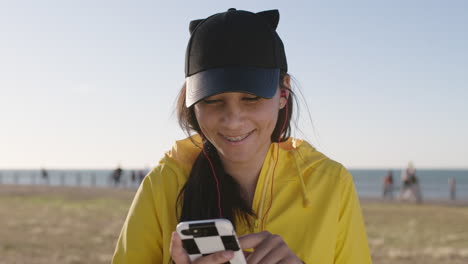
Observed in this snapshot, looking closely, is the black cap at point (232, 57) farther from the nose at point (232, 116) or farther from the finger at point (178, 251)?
the finger at point (178, 251)

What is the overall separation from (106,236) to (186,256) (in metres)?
10.9

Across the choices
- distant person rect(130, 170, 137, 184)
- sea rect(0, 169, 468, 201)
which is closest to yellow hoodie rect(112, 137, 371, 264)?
sea rect(0, 169, 468, 201)

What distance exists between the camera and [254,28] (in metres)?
1.95

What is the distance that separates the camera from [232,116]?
1.92 meters

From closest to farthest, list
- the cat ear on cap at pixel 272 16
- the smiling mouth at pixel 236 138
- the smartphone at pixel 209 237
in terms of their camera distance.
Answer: the smartphone at pixel 209 237
the smiling mouth at pixel 236 138
the cat ear on cap at pixel 272 16

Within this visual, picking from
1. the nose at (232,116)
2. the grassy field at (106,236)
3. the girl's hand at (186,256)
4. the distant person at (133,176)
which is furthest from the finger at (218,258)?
the distant person at (133,176)

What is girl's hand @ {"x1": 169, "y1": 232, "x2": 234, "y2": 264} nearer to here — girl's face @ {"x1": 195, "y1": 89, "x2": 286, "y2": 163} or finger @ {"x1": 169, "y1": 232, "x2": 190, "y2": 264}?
finger @ {"x1": 169, "y1": 232, "x2": 190, "y2": 264}

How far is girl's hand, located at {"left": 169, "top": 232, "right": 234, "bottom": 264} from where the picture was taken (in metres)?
1.65

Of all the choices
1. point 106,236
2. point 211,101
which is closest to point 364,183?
point 106,236

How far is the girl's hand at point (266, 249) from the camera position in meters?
1.70

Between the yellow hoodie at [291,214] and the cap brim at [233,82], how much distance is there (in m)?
0.38

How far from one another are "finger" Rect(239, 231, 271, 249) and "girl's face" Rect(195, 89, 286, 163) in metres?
0.40

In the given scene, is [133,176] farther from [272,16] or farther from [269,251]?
[269,251]

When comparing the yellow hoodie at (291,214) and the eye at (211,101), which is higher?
Answer: the eye at (211,101)
